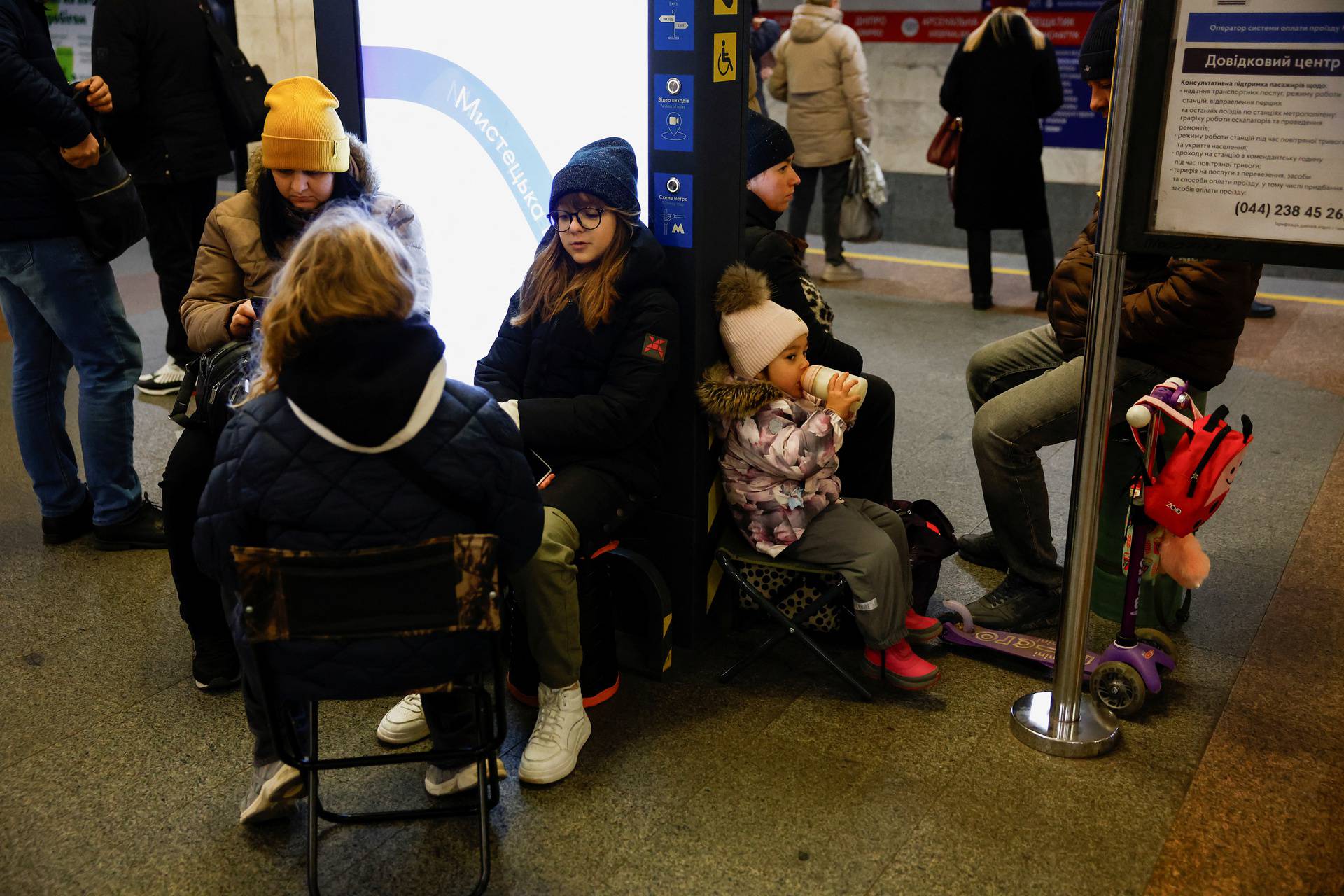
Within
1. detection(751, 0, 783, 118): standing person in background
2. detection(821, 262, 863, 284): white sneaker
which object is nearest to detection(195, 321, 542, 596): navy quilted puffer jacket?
detection(821, 262, 863, 284): white sneaker

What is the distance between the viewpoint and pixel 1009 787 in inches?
103

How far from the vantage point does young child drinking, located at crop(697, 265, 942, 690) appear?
283 cm

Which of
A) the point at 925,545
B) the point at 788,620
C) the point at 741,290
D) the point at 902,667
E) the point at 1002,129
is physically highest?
the point at 1002,129

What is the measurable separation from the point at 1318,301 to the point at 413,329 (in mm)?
6541

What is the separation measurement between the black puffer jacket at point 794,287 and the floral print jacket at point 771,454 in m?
0.45

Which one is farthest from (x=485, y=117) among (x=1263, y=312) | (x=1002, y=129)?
(x=1263, y=312)

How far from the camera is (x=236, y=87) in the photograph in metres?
4.99

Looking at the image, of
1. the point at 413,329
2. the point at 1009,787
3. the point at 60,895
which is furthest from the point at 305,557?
the point at 1009,787

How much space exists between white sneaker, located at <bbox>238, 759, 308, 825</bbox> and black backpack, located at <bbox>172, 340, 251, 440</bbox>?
80 centimetres

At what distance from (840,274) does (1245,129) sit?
549 centimetres

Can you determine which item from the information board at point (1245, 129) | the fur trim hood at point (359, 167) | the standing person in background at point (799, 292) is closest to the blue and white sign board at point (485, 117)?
the fur trim hood at point (359, 167)

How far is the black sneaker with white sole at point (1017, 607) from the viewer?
333 centimetres

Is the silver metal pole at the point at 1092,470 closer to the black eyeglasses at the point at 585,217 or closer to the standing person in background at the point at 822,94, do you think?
the black eyeglasses at the point at 585,217

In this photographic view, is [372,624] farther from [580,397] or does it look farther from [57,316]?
[57,316]
